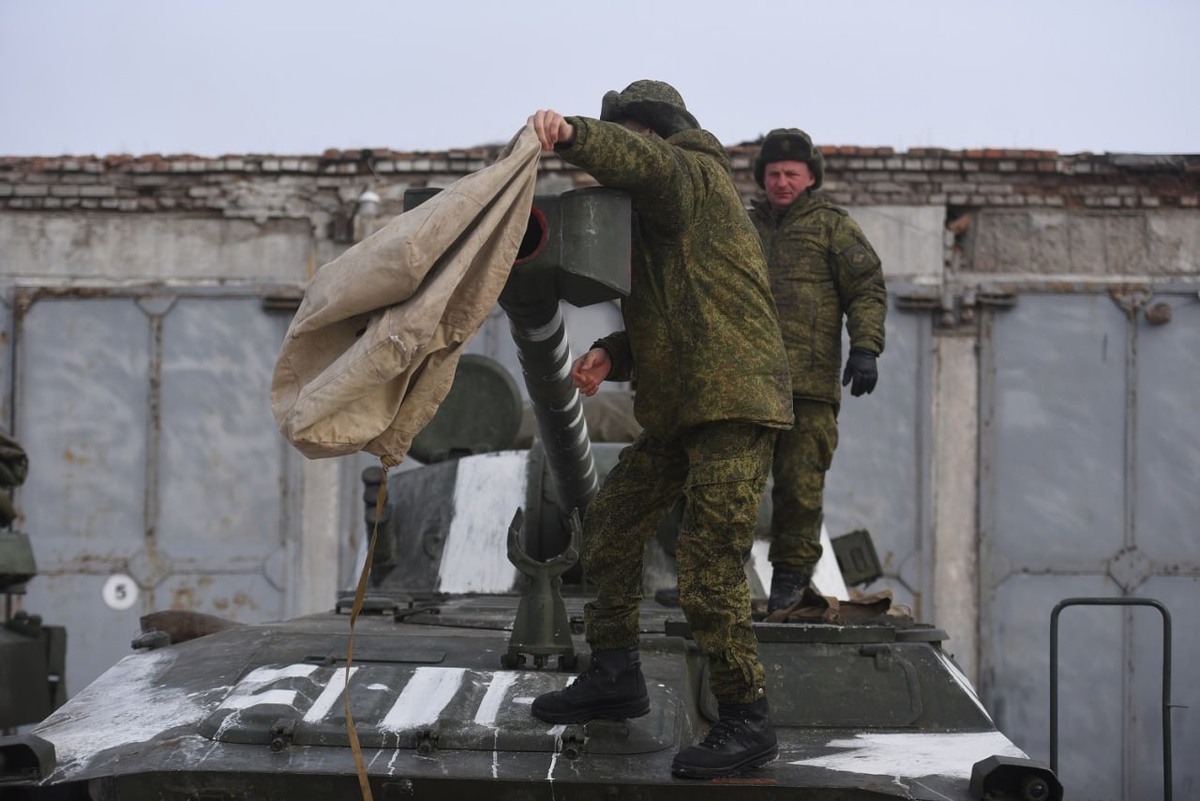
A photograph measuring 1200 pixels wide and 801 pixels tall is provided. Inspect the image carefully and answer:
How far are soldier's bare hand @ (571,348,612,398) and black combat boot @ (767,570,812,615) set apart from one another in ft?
4.64

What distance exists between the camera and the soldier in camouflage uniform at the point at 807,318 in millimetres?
5590

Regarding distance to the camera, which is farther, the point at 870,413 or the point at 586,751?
the point at 870,413

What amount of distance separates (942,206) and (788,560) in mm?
7824

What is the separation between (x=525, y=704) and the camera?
4.22m

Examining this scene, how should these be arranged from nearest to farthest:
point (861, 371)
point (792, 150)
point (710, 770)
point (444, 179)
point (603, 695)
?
point (710, 770), point (603, 695), point (861, 371), point (792, 150), point (444, 179)

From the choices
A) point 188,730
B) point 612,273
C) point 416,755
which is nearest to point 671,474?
point 612,273

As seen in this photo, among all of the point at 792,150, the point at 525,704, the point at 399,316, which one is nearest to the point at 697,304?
the point at 399,316

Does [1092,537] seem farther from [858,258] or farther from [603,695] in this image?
[603,695]

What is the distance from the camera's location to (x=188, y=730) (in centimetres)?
411

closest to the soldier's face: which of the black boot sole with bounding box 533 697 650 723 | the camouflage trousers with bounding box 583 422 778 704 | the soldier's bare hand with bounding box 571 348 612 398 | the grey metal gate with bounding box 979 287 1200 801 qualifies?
the soldier's bare hand with bounding box 571 348 612 398

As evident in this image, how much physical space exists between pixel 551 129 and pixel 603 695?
1.37 meters

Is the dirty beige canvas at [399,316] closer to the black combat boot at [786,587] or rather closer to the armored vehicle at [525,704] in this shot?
the armored vehicle at [525,704]

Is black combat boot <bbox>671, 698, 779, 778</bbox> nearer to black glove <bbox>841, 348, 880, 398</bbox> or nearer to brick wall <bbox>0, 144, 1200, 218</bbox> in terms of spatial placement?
black glove <bbox>841, 348, 880, 398</bbox>

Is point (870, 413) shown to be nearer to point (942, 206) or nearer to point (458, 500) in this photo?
point (942, 206)
